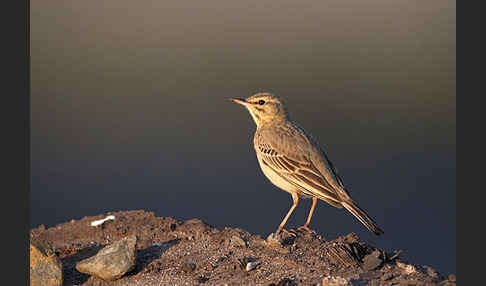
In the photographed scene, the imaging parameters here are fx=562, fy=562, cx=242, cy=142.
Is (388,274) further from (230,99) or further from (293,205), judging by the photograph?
(230,99)

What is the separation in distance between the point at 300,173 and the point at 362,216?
1.11 metres

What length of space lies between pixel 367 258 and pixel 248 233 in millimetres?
1792

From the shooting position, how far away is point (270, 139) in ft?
27.5

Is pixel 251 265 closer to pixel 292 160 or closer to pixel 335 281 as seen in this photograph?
pixel 335 281

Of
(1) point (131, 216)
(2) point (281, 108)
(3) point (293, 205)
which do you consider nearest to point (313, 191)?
(3) point (293, 205)

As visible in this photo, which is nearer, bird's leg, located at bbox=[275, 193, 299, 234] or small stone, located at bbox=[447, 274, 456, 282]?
small stone, located at bbox=[447, 274, 456, 282]

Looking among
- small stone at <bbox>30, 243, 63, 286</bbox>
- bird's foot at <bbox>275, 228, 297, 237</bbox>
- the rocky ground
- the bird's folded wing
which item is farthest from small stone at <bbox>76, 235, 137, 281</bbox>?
the bird's folded wing

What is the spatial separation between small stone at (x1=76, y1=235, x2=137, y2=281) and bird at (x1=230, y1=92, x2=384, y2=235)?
2.03 m

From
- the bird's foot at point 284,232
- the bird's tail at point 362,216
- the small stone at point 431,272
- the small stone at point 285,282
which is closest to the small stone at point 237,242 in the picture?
the bird's foot at point 284,232

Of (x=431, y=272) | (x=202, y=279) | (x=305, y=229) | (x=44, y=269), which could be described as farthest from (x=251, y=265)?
(x=44, y=269)

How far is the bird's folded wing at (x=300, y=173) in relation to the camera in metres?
7.42

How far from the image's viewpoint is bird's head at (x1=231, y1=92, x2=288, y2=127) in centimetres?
863

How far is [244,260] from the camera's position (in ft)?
22.8

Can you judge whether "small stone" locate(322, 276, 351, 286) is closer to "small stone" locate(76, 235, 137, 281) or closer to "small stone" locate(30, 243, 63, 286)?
"small stone" locate(76, 235, 137, 281)
